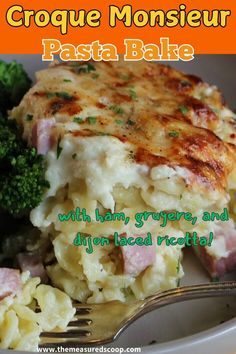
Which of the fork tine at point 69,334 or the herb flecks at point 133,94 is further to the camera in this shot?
the herb flecks at point 133,94

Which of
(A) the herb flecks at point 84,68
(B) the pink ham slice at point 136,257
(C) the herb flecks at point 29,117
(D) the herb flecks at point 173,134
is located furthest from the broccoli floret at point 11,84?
(B) the pink ham slice at point 136,257

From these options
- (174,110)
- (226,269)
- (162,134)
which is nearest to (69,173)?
(162,134)

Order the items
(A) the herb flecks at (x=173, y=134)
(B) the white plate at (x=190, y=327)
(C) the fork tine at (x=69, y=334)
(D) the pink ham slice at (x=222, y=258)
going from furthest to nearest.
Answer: (D) the pink ham slice at (x=222, y=258) → (A) the herb flecks at (x=173, y=134) → (C) the fork tine at (x=69, y=334) → (B) the white plate at (x=190, y=327)

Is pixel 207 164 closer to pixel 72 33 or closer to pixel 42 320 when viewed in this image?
pixel 42 320

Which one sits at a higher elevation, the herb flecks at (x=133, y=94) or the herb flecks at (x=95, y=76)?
the herb flecks at (x=95, y=76)

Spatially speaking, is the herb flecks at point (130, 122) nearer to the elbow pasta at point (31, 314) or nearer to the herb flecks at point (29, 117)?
the herb flecks at point (29, 117)

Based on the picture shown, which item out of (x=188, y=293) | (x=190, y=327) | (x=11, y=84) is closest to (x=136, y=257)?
(x=188, y=293)
